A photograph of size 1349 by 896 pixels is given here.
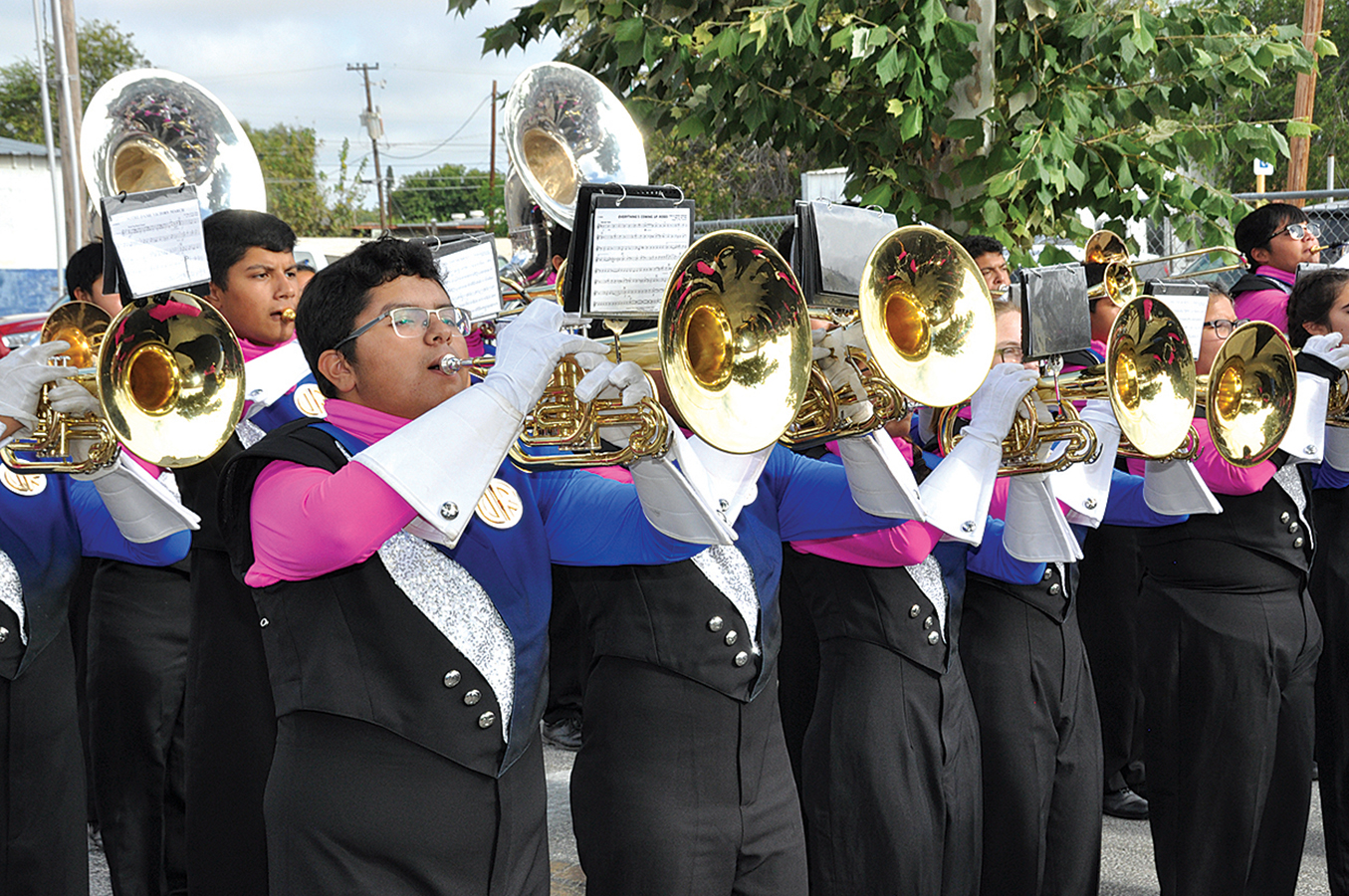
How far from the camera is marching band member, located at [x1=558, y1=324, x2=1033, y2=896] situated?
2.49 m

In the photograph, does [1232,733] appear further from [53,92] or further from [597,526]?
[53,92]

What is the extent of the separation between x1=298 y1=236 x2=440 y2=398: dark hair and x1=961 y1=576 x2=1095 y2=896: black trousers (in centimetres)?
177

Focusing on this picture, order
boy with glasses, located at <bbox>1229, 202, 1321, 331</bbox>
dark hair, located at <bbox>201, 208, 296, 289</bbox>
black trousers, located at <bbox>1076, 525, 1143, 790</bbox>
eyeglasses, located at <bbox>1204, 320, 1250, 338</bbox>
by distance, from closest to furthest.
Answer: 1. dark hair, located at <bbox>201, 208, 296, 289</bbox>
2. eyeglasses, located at <bbox>1204, 320, 1250, 338</bbox>
3. black trousers, located at <bbox>1076, 525, 1143, 790</bbox>
4. boy with glasses, located at <bbox>1229, 202, 1321, 331</bbox>

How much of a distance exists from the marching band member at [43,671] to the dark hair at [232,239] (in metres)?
0.67

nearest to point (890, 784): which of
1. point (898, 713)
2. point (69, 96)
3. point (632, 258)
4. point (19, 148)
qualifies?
point (898, 713)

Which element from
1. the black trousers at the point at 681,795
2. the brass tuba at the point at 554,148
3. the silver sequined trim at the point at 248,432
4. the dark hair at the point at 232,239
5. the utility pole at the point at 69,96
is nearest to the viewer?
the black trousers at the point at 681,795

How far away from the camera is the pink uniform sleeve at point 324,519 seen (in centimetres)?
195

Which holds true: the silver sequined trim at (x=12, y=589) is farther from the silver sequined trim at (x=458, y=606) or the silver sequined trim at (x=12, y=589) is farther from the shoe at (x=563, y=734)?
the shoe at (x=563, y=734)

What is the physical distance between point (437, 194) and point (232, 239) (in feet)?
235

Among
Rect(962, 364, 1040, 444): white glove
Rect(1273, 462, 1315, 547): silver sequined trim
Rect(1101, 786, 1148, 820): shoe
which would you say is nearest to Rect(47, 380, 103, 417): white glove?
Rect(962, 364, 1040, 444): white glove

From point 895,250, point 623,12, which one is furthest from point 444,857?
point 623,12

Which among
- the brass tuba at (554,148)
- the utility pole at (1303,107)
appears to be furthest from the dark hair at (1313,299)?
the utility pole at (1303,107)

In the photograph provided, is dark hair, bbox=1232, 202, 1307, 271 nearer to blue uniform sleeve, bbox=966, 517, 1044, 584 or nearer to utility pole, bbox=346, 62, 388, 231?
blue uniform sleeve, bbox=966, 517, 1044, 584

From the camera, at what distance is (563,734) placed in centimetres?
600
